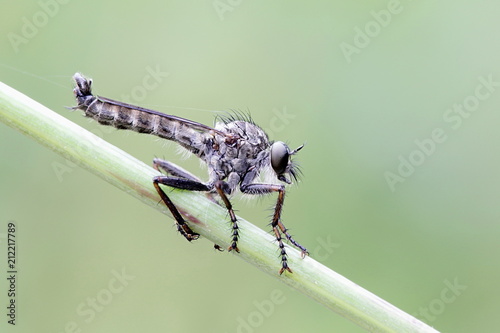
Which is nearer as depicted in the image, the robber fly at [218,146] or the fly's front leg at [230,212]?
the fly's front leg at [230,212]

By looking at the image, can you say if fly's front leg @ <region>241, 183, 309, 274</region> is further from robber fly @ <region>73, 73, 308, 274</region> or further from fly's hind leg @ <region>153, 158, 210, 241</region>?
fly's hind leg @ <region>153, 158, 210, 241</region>

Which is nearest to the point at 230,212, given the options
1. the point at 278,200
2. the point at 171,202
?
the point at 171,202

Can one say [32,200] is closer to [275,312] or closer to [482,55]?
[275,312]

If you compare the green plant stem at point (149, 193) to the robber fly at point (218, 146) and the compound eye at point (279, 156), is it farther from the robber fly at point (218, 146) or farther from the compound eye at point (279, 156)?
the compound eye at point (279, 156)

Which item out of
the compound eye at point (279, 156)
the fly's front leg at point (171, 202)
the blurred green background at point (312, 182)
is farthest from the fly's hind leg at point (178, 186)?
the blurred green background at point (312, 182)

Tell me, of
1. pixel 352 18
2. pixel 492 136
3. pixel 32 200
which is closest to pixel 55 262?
pixel 32 200

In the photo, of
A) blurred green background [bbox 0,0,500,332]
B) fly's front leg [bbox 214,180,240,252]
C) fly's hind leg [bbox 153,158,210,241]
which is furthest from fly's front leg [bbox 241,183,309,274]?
blurred green background [bbox 0,0,500,332]

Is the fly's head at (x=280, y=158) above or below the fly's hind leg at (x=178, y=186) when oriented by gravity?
above
